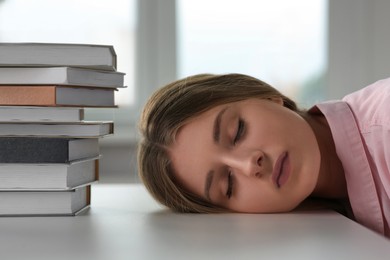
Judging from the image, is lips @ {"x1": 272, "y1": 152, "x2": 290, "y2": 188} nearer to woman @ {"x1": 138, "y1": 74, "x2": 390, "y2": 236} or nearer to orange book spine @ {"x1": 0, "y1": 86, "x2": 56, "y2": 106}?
woman @ {"x1": 138, "y1": 74, "x2": 390, "y2": 236}

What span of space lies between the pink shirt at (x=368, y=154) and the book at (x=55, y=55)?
46 cm

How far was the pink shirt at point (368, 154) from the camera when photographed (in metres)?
1.12

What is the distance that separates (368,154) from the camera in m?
1.18

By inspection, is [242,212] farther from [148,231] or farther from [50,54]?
[50,54]

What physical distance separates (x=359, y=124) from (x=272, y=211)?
25cm

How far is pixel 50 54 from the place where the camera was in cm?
100

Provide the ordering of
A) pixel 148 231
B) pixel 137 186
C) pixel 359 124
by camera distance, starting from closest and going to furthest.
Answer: pixel 148 231
pixel 359 124
pixel 137 186

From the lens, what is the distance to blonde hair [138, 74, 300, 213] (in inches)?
47.2

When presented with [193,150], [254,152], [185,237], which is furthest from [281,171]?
[185,237]

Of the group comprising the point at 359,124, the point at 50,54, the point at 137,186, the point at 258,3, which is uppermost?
the point at 258,3

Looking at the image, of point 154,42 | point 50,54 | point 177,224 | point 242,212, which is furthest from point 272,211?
point 154,42

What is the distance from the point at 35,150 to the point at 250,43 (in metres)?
1.88

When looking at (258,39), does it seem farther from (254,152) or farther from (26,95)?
(26,95)

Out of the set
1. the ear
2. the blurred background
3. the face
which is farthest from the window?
the face
